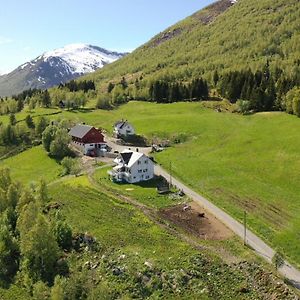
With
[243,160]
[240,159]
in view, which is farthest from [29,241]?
[240,159]

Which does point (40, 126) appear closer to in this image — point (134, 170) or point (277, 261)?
point (134, 170)

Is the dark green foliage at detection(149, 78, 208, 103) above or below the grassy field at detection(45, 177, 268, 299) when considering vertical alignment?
above

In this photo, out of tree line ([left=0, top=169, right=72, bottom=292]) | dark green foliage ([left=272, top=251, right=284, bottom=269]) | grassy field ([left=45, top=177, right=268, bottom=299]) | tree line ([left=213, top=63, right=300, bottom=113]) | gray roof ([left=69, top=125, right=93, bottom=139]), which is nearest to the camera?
grassy field ([left=45, top=177, right=268, bottom=299])

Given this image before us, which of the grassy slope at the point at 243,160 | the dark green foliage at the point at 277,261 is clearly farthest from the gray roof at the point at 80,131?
the dark green foliage at the point at 277,261

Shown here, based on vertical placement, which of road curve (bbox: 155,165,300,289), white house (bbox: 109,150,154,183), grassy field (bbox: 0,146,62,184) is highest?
Result: white house (bbox: 109,150,154,183)

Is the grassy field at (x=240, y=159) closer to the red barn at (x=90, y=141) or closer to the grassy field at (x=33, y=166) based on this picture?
the red barn at (x=90, y=141)

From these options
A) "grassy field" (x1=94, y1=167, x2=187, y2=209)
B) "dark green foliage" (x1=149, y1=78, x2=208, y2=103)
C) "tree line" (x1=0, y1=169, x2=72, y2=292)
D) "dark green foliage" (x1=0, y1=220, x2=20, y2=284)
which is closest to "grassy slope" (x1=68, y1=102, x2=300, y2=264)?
"grassy field" (x1=94, y1=167, x2=187, y2=209)

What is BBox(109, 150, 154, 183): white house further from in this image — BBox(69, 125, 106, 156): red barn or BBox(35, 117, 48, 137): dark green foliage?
BBox(35, 117, 48, 137): dark green foliage
